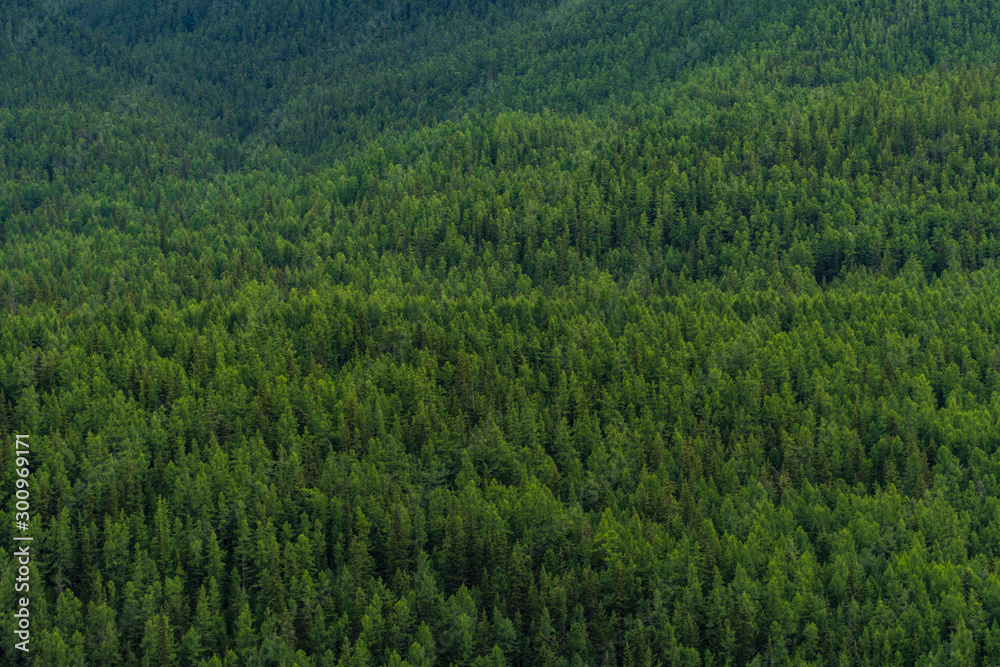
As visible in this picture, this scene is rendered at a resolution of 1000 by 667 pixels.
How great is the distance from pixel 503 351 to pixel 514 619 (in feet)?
190

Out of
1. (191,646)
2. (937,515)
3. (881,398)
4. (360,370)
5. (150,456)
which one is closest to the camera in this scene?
(191,646)

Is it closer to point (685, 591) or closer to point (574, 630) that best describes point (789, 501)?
point (685, 591)

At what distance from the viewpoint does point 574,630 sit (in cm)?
13325

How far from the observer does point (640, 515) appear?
153 metres

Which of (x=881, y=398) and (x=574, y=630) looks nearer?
(x=574, y=630)

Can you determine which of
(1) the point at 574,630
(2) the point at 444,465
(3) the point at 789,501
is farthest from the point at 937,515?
(2) the point at 444,465

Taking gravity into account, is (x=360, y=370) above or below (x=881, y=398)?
above

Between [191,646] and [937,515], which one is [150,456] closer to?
[191,646]

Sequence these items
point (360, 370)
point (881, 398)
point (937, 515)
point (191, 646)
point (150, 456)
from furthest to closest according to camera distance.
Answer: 1. point (360, 370)
2. point (881, 398)
3. point (150, 456)
4. point (937, 515)
5. point (191, 646)

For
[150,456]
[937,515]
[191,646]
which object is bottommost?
[937,515]

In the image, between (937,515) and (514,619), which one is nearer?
(514,619)

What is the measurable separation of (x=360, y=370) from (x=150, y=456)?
35309mm

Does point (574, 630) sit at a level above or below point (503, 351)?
below

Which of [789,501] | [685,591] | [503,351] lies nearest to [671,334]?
[503,351]
